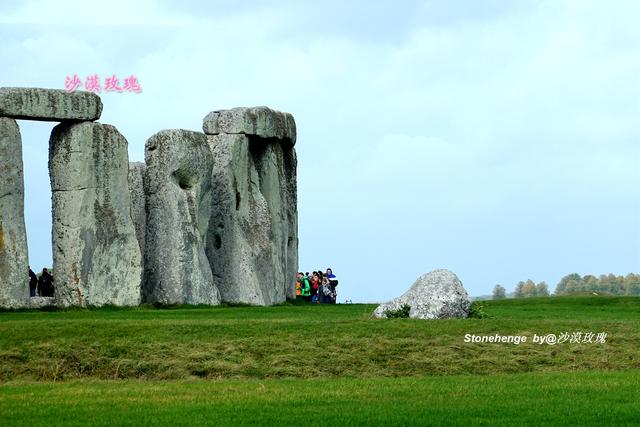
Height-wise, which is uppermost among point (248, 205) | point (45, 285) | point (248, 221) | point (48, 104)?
point (48, 104)

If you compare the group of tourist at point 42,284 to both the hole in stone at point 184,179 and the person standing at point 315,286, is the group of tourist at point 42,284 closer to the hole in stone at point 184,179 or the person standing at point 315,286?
the hole in stone at point 184,179

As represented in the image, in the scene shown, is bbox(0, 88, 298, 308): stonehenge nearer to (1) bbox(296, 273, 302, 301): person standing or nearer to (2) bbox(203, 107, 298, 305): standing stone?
(2) bbox(203, 107, 298, 305): standing stone

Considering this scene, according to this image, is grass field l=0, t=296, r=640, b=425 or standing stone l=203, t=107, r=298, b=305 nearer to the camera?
grass field l=0, t=296, r=640, b=425

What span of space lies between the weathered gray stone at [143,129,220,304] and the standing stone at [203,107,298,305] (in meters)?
2.10

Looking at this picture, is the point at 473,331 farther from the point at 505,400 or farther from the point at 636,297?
the point at 636,297

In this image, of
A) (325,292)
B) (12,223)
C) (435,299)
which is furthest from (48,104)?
(325,292)

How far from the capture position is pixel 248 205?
159 ft

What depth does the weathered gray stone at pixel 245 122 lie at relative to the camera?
47844 millimetres

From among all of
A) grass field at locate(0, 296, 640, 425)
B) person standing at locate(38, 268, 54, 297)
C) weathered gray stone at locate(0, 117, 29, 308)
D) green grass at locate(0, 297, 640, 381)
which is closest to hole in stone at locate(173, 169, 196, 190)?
weathered gray stone at locate(0, 117, 29, 308)

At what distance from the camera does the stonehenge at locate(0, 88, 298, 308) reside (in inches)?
1586

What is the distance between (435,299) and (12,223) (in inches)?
548

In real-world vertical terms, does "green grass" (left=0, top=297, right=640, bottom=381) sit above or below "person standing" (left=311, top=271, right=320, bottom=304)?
below

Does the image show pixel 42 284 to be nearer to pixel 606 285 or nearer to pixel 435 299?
pixel 435 299

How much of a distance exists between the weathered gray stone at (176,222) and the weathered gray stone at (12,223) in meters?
5.05
